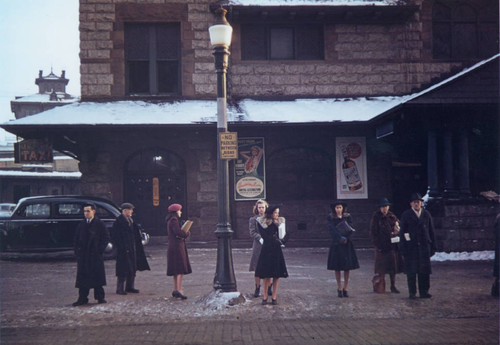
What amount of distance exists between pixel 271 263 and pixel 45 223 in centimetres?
809

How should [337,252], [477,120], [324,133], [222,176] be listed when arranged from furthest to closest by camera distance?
[324,133] → [477,120] → [337,252] → [222,176]

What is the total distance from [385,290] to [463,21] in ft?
36.6

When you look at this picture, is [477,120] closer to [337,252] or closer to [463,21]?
[463,21]

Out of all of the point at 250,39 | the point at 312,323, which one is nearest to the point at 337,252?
the point at 312,323

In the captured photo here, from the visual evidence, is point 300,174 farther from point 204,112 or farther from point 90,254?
point 90,254

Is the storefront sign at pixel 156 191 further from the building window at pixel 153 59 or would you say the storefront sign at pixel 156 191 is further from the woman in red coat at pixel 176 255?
the woman in red coat at pixel 176 255

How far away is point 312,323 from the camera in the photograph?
24.0ft

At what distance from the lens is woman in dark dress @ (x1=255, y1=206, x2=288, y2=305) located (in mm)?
8461

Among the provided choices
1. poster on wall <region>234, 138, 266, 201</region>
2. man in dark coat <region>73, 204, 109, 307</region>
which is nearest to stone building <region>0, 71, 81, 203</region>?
A: poster on wall <region>234, 138, 266, 201</region>

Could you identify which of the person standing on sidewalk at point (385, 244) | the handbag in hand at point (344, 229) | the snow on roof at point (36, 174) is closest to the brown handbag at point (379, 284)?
the person standing on sidewalk at point (385, 244)

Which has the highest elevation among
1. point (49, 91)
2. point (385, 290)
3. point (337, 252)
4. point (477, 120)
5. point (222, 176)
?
point (49, 91)

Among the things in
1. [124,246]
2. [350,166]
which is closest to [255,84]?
[350,166]

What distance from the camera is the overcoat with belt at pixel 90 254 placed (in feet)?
28.6

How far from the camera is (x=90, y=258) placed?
29.0 feet
